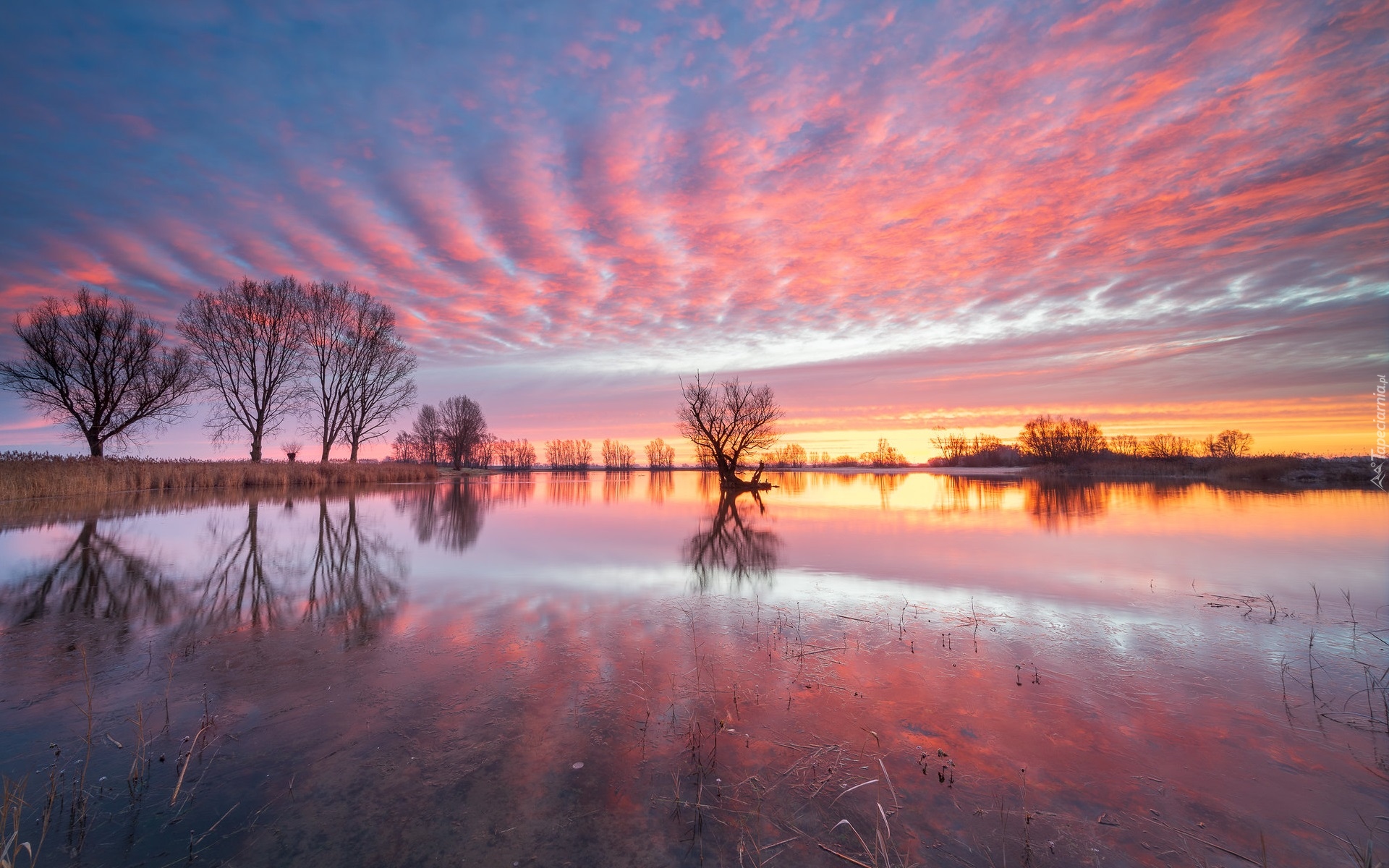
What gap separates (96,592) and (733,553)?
361 inches

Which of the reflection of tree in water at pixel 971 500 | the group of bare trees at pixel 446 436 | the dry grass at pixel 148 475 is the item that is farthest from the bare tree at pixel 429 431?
the reflection of tree in water at pixel 971 500

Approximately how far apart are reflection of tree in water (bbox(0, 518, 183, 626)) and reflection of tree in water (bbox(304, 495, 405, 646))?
4.94 feet

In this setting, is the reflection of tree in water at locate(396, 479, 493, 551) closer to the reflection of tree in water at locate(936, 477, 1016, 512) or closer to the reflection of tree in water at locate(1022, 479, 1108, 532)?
the reflection of tree in water at locate(1022, 479, 1108, 532)

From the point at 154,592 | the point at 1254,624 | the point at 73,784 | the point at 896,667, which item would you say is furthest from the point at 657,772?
the point at 154,592

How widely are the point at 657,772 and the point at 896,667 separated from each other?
2547 millimetres

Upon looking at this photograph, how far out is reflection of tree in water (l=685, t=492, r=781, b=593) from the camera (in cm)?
818

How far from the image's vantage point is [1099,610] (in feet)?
21.1

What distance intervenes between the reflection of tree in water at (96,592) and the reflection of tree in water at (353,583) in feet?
4.94

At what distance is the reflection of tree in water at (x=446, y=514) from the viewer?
12266 millimetres

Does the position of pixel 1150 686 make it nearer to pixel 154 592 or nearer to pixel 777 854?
pixel 777 854

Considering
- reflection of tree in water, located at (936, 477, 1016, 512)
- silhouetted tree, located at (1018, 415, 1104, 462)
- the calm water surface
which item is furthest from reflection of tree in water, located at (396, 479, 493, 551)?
silhouetted tree, located at (1018, 415, 1104, 462)

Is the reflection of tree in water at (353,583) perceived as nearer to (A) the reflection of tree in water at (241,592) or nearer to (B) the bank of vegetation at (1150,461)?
(A) the reflection of tree in water at (241,592)

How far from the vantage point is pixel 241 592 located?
7.09 m

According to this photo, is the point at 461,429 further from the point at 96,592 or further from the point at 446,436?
the point at 96,592
